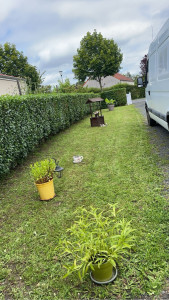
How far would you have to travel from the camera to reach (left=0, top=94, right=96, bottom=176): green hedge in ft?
15.8

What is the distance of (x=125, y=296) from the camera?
1769 millimetres

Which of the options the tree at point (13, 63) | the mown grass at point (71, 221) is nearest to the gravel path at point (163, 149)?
the mown grass at point (71, 221)

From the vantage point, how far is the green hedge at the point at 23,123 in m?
4.81

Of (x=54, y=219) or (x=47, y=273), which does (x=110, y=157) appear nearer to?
(x=54, y=219)

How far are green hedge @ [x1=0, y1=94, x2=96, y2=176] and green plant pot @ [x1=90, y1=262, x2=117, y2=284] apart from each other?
3.26 meters

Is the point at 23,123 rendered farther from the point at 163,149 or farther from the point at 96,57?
the point at 96,57

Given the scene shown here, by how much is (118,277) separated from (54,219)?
133cm

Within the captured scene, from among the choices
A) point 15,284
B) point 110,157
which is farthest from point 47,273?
point 110,157

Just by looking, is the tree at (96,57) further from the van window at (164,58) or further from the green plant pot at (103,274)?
the green plant pot at (103,274)

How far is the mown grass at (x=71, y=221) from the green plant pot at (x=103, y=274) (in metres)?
0.05

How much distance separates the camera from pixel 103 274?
1.88 metres

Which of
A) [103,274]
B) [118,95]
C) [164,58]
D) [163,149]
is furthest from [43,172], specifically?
[118,95]

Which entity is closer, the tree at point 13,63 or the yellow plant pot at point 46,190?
the yellow plant pot at point 46,190

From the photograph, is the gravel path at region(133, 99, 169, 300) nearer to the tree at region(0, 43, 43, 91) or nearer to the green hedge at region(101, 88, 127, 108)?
the green hedge at region(101, 88, 127, 108)
